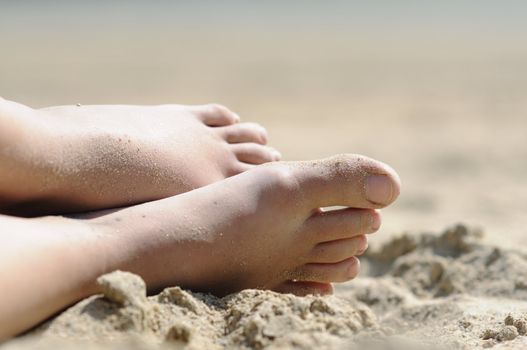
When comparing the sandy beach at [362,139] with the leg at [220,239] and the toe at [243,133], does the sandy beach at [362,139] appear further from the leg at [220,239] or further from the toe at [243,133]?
the toe at [243,133]

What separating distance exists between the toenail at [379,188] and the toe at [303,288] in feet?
0.67

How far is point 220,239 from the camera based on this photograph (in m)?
1.34

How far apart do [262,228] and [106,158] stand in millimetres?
304

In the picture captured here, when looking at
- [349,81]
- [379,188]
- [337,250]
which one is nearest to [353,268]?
[337,250]

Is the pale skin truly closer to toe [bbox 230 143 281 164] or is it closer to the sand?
the sand

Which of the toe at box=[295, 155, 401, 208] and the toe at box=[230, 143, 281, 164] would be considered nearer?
the toe at box=[295, 155, 401, 208]

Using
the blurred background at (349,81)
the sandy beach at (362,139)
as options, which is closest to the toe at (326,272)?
the sandy beach at (362,139)

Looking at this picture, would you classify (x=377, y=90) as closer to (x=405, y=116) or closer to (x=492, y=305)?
(x=405, y=116)

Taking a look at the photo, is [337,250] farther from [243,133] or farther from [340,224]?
[243,133]

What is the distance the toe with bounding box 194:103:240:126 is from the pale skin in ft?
1.25

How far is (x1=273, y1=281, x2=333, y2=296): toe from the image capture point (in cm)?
149

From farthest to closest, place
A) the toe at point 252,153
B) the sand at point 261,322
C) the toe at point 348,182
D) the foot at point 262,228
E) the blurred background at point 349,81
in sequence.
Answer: the blurred background at point 349,81 < the toe at point 252,153 < the toe at point 348,182 < the foot at point 262,228 < the sand at point 261,322

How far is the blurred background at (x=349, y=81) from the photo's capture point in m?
3.00

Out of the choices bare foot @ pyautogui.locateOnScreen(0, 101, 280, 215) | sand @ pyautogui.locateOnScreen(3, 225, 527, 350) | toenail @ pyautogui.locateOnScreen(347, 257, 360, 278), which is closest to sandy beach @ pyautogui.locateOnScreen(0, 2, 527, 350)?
sand @ pyautogui.locateOnScreen(3, 225, 527, 350)
